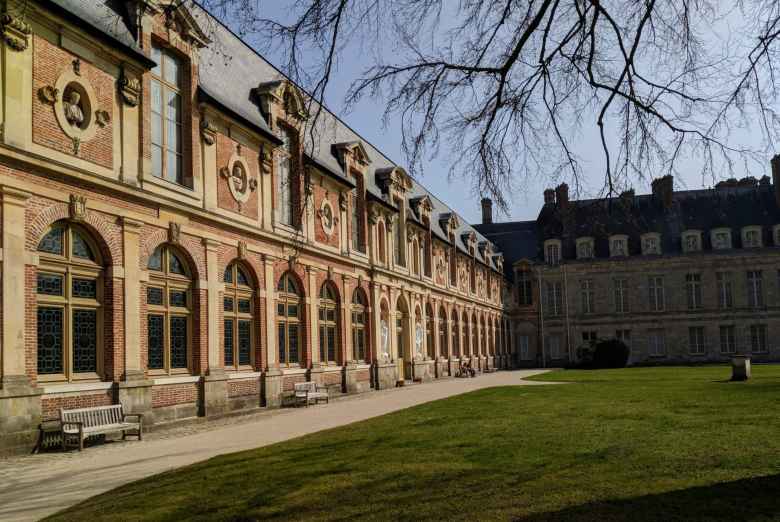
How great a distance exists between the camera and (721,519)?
6191 mm

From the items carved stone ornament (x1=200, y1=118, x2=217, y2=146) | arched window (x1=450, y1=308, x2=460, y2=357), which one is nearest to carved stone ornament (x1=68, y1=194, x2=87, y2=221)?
carved stone ornament (x1=200, y1=118, x2=217, y2=146)

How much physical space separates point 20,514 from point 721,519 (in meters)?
6.59

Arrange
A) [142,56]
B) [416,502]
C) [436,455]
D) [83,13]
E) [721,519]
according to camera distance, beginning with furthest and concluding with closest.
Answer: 1. [142,56]
2. [83,13]
3. [436,455]
4. [416,502]
5. [721,519]

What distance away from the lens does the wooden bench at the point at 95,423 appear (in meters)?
11.8

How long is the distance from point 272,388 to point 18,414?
28.1ft

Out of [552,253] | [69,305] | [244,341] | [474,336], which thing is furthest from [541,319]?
[69,305]

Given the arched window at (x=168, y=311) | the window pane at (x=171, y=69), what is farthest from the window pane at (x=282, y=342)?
the window pane at (x=171, y=69)

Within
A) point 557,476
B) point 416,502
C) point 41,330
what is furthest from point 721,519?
point 41,330

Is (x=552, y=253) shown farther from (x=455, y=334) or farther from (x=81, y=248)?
(x=81, y=248)

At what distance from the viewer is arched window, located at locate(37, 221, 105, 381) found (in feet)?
40.2

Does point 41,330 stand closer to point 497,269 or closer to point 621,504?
point 621,504

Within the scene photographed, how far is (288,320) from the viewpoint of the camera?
21188 mm

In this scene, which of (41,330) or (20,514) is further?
(41,330)

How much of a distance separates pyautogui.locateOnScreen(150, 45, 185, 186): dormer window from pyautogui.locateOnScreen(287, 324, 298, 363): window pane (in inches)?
253
